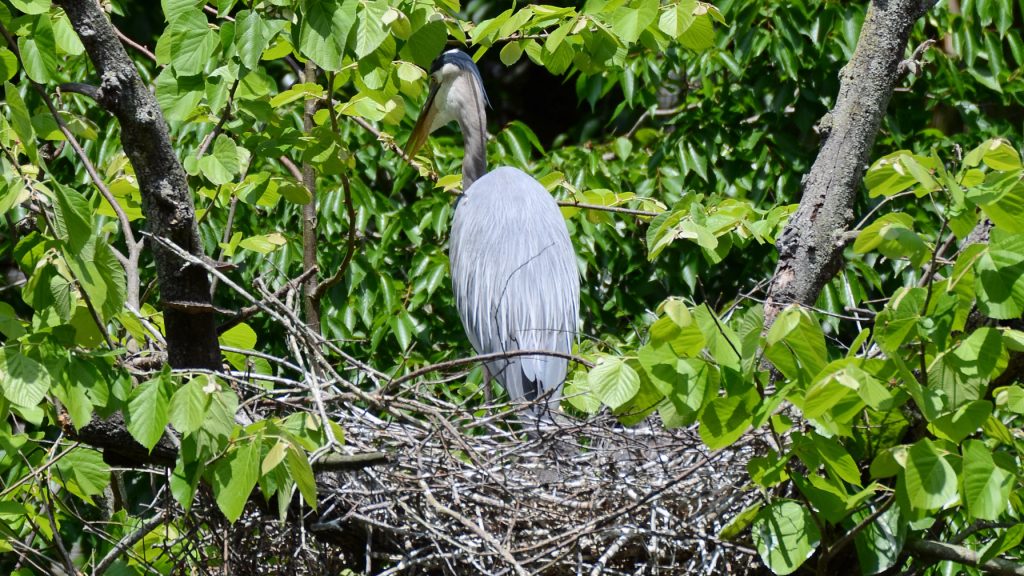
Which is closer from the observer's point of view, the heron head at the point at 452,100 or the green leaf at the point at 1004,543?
the green leaf at the point at 1004,543

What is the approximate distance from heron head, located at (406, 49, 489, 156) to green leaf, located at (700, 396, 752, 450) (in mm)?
2454

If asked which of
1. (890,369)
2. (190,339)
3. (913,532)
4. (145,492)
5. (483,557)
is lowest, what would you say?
(145,492)

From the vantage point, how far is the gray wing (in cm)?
338

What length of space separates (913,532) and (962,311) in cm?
47

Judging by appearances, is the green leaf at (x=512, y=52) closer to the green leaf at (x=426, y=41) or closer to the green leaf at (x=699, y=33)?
the green leaf at (x=699, y=33)

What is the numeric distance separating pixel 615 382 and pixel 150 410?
0.64m

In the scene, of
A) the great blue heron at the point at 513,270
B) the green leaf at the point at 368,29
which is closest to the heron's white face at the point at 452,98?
the great blue heron at the point at 513,270

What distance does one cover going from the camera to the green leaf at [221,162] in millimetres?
2137

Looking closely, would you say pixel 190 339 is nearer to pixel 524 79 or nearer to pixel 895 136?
pixel 895 136

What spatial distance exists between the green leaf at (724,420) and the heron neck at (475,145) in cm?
247

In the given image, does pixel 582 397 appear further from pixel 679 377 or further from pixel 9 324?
pixel 9 324

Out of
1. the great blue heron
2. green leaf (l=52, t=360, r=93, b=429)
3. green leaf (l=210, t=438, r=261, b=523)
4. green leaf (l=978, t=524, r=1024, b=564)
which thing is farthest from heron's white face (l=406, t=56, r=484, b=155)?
green leaf (l=978, t=524, r=1024, b=564)

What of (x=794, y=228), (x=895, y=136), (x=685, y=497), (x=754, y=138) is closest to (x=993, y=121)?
(x=895, y=136)

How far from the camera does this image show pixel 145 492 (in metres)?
3.59
